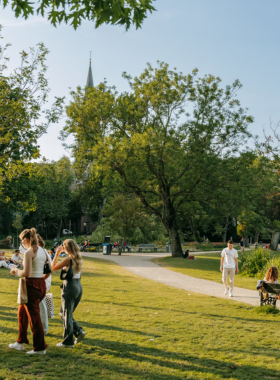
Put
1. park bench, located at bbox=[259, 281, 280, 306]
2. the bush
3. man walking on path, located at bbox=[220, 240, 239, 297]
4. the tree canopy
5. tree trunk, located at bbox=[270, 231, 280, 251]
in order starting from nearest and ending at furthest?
the tree canopy → park bench, located at bbox=[259, 281, 280, 306] → man walking on path, located at bbox=[220, 240, 239, 297] → the bush → tree trunk, located at bbox=[270, 231, 280, 251]

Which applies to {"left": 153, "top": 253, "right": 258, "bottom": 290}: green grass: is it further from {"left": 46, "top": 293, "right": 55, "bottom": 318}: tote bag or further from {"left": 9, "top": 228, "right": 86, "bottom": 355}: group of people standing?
{"left": 9, "top": 228, "right": 86, "bottom": 355}: group of people standing

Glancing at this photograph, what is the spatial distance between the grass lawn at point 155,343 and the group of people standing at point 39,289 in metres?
0.20

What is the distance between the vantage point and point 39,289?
5426 mm

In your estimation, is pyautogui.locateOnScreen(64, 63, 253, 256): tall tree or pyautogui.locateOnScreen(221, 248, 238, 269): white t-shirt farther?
pyautogui.locateOnScreen(64, 63, 253, 256): tall tree

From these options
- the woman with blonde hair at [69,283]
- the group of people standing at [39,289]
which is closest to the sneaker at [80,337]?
the group of people standing at [39,289]

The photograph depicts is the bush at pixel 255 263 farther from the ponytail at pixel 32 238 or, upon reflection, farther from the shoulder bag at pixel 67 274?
the ponytail at pixel 32 238

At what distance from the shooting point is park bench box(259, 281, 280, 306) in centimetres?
918

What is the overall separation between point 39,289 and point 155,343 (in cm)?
225

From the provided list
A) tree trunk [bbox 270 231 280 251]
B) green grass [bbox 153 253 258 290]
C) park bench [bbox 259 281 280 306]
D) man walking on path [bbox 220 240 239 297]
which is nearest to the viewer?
park bench [bbox 259 281 280 306]

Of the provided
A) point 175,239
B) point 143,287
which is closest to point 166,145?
point 175,239

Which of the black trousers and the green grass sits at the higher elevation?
the black trousers

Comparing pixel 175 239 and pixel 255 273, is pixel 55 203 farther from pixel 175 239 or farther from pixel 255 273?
pixel 255 273

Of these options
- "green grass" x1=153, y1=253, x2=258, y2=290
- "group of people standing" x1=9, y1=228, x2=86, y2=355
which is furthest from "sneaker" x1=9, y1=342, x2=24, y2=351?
"green grass" x1=153, y1=253, x2=258, y2=290

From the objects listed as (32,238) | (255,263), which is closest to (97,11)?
(32,238)
